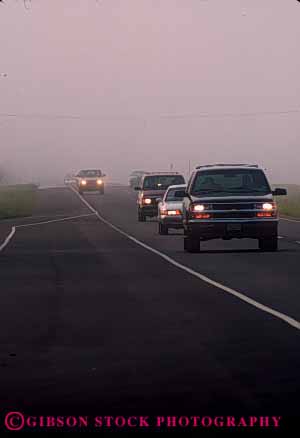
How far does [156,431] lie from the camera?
8.67 m

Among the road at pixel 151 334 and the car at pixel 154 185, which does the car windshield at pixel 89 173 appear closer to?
the car at pixel 154 185

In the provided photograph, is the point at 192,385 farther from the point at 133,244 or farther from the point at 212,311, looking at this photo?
the point at 133,244

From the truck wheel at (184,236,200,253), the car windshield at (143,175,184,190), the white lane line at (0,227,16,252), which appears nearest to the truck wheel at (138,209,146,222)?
the car windshield at (143,175,184,190)

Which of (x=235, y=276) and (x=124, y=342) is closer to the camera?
(x=124, y=342)

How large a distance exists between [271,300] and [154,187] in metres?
34.7

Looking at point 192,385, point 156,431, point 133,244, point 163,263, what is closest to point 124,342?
point 192,385

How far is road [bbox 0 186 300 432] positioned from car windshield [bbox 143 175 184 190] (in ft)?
72.8

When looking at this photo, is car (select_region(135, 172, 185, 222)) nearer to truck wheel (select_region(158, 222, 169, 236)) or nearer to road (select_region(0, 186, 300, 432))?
truck wheel (select_region(158, 222, 169, 236))

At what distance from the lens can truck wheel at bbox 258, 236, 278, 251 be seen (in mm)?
29938

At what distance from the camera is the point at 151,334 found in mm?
14047
